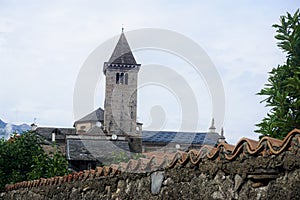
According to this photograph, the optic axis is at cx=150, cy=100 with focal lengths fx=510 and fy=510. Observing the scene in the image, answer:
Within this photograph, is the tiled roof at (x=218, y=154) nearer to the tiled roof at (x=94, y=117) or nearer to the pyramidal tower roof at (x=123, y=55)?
the tiled roof at (x=94, y=117)

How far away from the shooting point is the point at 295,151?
2689 millimetres

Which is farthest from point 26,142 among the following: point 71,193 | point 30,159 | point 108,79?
point 108,79

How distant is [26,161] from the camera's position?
13.5 meters

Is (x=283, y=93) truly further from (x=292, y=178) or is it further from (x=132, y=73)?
(x=132, y=73)

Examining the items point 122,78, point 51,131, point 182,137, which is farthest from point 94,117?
point 182,137

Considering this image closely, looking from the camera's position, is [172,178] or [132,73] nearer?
[172,178]

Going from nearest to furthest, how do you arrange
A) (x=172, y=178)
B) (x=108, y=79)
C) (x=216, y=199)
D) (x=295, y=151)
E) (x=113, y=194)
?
(x=295, y=151) → (x=216, y=199) → (x=172, y=178) → (x=113, y=194) → (x=108, y=79)

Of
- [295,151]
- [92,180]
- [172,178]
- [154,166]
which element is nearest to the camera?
[295,151]

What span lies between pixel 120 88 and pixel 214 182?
174 ft

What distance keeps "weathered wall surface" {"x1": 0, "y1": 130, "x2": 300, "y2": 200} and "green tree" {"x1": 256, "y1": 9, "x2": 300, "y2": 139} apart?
2.00 m

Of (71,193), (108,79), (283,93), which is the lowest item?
(71,193)

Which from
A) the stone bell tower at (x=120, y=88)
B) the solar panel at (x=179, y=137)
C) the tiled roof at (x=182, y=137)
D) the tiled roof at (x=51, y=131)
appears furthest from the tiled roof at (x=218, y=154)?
the tiled roof at (x=51, y=131)

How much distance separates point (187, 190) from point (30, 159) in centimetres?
1044

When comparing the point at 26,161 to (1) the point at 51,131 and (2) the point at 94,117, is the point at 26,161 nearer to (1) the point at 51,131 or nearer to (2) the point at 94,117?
(1) the point at 51,131
